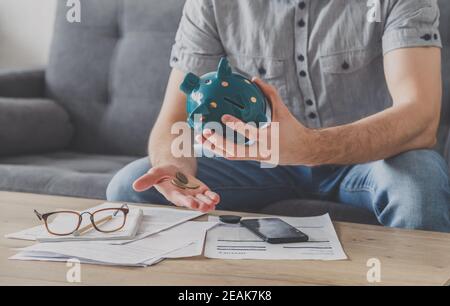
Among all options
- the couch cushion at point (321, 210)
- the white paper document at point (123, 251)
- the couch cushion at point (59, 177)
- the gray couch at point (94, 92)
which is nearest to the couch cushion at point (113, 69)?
the gray couch at point (94, 92)

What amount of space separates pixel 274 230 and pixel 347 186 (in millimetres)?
435

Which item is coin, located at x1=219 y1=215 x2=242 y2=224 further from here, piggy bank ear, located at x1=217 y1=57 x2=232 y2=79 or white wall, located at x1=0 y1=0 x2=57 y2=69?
white wall, located at x1=0 y1=0 x2=57 y2=69

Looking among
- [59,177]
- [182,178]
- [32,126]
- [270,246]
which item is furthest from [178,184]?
[32,126]

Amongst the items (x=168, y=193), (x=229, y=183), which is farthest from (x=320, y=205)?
(x=168, y=193)

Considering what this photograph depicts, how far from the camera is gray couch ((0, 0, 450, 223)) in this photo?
1935mm

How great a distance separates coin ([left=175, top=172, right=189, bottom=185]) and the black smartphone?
117 millimetres

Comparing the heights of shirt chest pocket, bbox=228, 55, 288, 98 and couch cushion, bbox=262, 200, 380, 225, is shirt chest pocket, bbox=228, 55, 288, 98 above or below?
above

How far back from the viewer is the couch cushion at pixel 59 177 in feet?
5.26

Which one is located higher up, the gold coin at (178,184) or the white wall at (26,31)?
the white wall at (26,31)

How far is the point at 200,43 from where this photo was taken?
1.56 metres

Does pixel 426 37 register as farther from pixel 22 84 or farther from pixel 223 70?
pixel 22 84

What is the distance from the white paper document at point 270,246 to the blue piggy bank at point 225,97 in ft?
0.54
